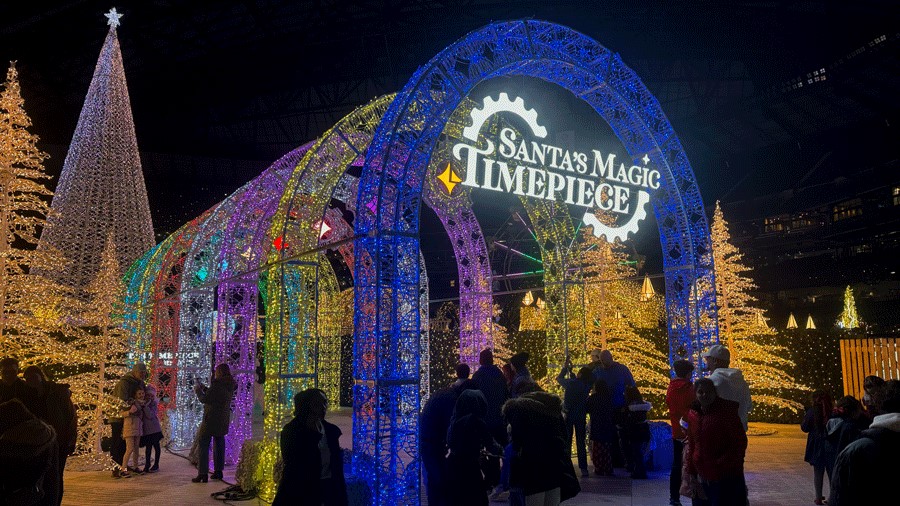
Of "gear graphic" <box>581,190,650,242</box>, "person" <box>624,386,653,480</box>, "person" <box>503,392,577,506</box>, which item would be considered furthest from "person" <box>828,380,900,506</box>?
"gear graphic" <box>581,190,650,242</box>

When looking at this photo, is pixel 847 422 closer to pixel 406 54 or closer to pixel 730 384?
pixel 730 384

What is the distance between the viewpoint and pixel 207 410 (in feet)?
30.2

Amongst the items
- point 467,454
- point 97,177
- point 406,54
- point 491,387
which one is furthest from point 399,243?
point 406,54

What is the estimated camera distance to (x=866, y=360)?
14.3 metres

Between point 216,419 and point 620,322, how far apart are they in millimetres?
10900

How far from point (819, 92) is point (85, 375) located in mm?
20617

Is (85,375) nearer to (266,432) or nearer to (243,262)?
(243,262)

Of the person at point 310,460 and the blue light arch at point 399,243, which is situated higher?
the blue light arch at point 399,243

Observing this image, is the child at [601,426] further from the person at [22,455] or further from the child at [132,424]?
the person at [22,455]

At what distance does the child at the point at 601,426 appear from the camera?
29.8ft

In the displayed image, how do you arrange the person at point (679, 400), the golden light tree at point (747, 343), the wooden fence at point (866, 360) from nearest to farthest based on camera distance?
1. the person at point (679, 400)
2. the wooden fence at point (866, 360)
3. the golden light tree at point (747, 343)

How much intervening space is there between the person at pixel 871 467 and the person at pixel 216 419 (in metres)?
7.46

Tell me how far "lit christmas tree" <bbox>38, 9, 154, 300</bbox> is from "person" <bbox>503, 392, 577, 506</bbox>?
38.0 feet

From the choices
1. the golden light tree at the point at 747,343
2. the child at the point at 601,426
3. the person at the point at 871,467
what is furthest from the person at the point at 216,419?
the golden light tree at the point at 747,343
